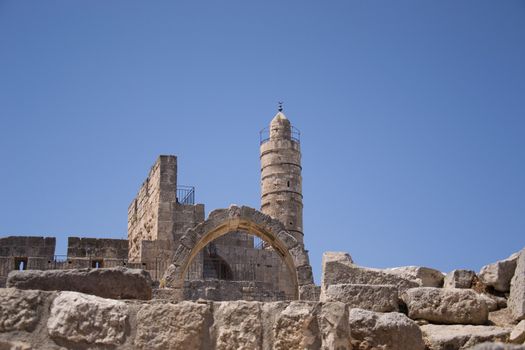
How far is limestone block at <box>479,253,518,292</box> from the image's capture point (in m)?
6.33

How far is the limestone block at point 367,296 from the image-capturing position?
586 centimetres

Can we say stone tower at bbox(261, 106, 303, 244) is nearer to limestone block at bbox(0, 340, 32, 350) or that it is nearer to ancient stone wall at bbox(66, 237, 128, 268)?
ancient stone wall at bbox(66, 237, 128, 268)

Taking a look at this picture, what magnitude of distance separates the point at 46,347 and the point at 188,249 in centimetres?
1137

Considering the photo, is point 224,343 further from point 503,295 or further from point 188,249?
point 188,249

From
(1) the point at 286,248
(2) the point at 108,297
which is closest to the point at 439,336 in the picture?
(2) the point at 108,297

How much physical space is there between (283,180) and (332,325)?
3194 centimetres

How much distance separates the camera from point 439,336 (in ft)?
16.8

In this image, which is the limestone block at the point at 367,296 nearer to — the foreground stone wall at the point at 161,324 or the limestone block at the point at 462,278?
the limestone block at the point at 462,278

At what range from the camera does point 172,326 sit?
12.4ft

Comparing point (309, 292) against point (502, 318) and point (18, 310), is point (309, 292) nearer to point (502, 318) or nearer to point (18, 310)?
point (502, 318)

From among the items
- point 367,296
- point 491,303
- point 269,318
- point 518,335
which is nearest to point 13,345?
point 269,318

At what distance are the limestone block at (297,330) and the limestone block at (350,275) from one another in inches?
119

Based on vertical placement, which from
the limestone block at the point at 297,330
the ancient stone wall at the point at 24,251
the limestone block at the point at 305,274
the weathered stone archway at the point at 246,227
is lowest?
the limestone block at the point at 297,330

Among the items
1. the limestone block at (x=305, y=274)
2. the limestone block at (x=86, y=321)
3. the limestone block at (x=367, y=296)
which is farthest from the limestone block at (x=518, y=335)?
the limestone block at (x=305, y=274)
